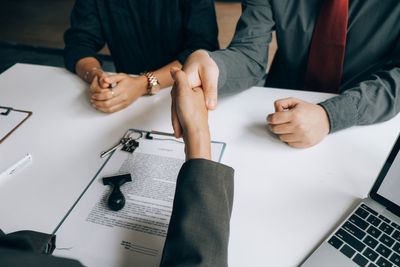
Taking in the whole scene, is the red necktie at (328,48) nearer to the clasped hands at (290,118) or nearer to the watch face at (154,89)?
the clasped hands at (290,118)

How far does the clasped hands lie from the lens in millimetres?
674

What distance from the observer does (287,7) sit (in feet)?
3.22

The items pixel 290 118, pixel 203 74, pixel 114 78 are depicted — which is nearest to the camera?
pixel 290 118

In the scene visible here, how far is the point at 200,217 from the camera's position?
0.46m

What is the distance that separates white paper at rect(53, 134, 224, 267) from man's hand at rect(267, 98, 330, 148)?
15cm

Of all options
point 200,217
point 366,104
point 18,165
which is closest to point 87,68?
point 18,165

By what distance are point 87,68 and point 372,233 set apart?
993 mm

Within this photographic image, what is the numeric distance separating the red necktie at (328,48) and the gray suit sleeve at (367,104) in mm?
170

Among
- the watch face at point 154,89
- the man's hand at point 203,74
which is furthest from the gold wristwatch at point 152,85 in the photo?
the man's hand at point 203,74

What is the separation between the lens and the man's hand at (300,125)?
0.67m

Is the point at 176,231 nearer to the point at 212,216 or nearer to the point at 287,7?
the point at 212,216

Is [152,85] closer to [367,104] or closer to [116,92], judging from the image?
[116,92]

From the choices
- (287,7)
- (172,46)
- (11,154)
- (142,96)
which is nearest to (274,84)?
(287,7)

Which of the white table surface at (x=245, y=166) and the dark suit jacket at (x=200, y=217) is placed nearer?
the dark suit jacket at (x=200, y=217)
